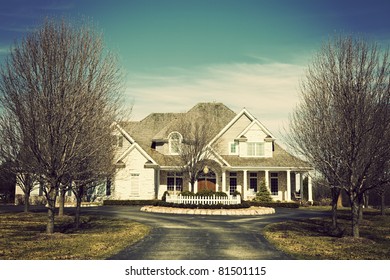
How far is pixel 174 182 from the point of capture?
124 ft

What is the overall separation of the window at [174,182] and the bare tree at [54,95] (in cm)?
2303

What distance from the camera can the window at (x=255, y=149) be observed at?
37.9 metres

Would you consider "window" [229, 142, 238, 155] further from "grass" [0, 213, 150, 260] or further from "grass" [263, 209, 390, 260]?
"grass" [0, 213, 150, 260]

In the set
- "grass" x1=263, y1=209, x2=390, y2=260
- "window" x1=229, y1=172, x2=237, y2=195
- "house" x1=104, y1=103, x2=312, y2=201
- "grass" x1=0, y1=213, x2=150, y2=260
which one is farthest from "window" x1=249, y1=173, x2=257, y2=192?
"grass" x1=0, y1=213, x2=150, y2=260

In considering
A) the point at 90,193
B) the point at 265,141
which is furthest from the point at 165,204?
the point at 265,141

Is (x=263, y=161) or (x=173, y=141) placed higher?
(x=173, y=141)

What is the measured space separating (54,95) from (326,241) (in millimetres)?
12010

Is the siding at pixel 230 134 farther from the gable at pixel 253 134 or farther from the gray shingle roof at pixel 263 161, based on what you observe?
the gable at pixel 253 134

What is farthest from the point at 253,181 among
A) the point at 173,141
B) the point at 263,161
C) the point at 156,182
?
the point at 156,182

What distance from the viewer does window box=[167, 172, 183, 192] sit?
3778 cm

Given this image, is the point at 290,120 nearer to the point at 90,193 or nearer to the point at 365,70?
the point at 365,70

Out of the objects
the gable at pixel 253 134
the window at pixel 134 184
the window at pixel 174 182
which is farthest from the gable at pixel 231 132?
the window at pixel 134 184

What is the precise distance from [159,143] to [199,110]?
19.5 ft

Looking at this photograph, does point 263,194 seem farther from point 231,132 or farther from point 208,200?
point 208,200
